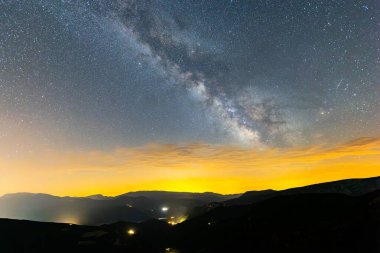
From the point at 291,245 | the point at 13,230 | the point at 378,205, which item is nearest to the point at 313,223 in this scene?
the point at 291,245

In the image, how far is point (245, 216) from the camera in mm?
82312

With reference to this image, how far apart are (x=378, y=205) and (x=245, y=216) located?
3233 centimetres

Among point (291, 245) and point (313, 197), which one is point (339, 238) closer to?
point (291, 245)

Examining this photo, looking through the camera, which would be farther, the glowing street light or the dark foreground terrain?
the glowing street light

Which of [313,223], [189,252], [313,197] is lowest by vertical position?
[189,252]

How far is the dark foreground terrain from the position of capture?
5616cm

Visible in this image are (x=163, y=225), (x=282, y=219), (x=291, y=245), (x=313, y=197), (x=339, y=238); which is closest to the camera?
(x=339, y=238)

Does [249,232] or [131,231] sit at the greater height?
[249,232]

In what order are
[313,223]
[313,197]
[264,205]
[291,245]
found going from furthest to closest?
[264,205] → [313,197] → [313,223] → [291,245]

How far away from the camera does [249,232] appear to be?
2788 inches

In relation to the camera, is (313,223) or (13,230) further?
(13,230)

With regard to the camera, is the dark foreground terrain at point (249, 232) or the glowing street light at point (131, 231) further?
the glowing street light at point (131, 231)

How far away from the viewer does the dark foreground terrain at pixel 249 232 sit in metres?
56.2

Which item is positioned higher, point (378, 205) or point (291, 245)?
point (378, 205)
